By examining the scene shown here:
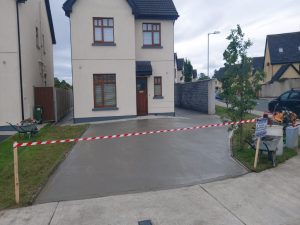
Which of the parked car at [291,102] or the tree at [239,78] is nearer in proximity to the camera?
the tree at [239,78]

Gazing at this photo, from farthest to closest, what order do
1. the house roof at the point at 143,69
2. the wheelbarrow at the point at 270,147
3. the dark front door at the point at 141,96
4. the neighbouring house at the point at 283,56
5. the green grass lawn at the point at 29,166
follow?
1. the neighbouring house at the point at 283,56
2. the dark front door at the point at 141,96
3. the house roof at the point at 143,69
4. the wheelbarrow at the point at 270,147
5. the green grass lawn at the point at 29,166

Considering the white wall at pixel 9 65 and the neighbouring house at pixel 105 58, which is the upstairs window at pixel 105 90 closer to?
the neighbouring house at pixel 105 58

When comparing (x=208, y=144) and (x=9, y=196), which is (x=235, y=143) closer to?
(x=208, y=144)

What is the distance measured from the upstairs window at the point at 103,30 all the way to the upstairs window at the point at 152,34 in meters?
2.62

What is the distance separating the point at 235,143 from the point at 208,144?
925 millimetres

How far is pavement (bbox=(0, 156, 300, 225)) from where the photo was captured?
5.16 m

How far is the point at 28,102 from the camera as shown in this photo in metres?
17.2

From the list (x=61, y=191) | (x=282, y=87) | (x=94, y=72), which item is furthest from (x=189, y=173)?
(x=282, y=87)

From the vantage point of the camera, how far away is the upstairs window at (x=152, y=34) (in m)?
20.2

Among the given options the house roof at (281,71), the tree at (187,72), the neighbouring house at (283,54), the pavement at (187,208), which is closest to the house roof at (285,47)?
the neighbouring house at (283,54)

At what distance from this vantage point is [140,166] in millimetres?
8469

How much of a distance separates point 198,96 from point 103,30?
9.02m

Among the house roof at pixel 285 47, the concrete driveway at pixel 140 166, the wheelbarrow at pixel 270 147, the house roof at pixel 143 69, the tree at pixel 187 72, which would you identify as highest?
the house roof at pixel 285 47

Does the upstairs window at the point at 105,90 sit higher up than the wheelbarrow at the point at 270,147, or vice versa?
the upstairs window at the point at 105,90
